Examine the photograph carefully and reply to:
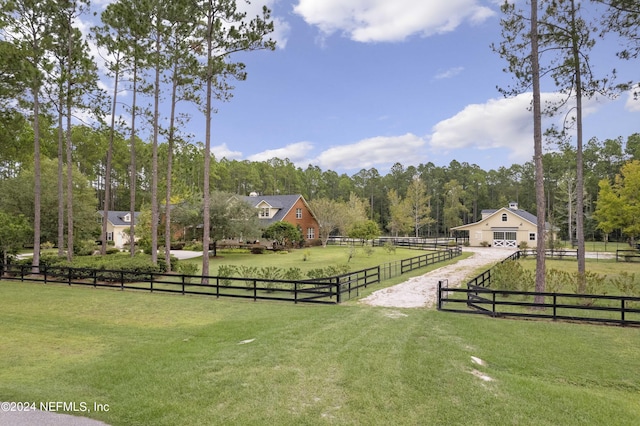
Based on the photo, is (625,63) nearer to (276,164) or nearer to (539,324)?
(539,324)

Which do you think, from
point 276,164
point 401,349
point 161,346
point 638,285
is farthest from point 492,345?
point 276,164

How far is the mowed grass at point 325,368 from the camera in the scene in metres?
5.04

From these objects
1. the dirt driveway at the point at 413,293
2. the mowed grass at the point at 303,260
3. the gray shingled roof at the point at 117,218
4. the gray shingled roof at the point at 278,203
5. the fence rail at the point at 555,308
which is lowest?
the mowed grass at the point at 303,260

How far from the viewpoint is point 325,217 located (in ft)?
162

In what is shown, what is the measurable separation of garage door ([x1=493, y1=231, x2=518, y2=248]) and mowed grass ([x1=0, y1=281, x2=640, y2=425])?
42.9 metres

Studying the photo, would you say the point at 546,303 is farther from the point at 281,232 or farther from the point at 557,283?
the point at 281,232

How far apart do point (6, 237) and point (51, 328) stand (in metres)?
15.4

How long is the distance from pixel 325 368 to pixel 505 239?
49.5m

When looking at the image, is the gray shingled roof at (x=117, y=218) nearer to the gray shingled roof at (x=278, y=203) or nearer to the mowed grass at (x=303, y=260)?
the gray shingled roof at (x=278, y=203)

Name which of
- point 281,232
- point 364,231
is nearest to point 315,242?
point 364,231

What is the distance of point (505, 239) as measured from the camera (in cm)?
4950

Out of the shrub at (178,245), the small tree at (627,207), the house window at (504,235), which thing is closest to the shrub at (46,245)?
the shrub at (178,245)

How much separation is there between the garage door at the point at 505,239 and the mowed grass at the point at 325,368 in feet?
141

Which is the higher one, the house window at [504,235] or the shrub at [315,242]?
the house window at [504,235]
